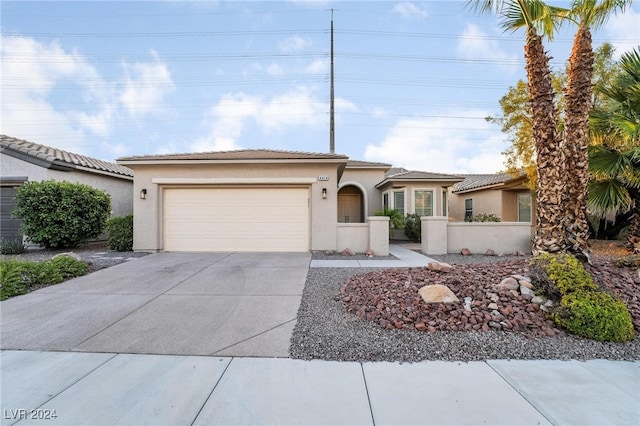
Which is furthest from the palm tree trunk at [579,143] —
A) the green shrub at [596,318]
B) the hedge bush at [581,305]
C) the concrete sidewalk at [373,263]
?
the concrete sidewalk at [373,263]

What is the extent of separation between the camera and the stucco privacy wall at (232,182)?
33.0ft

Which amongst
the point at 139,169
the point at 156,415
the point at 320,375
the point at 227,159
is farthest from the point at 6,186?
the point at 320,375

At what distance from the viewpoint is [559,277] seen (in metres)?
4.16

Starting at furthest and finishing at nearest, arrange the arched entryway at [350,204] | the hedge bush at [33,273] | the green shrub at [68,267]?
the arched entryway at [350,204] < the green shrub at [68,267] < the hedge bush at [33,273]

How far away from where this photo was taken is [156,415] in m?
2.33

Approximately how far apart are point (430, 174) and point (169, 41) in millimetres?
14369

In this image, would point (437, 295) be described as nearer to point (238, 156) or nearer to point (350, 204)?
point (238, 156)

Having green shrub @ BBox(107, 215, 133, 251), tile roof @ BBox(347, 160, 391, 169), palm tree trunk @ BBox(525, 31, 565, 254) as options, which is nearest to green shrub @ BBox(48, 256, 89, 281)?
green shrub @ BBox(107, 215, 133, 251)

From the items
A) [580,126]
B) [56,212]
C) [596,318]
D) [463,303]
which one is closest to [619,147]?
[580,126]

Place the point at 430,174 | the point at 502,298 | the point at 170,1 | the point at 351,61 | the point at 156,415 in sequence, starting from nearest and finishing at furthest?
the point at 156,415
the point at 502,298
the point at 170,1
the point at 430,174
the point at 351,61

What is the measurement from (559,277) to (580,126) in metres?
3.14

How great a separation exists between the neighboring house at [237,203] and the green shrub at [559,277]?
5.70 metres

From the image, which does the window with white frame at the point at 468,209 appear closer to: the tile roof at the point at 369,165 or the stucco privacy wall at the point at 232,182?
the tile roof at the point at 369,165

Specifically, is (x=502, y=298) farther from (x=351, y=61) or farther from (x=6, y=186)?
(x=351, y=61)
